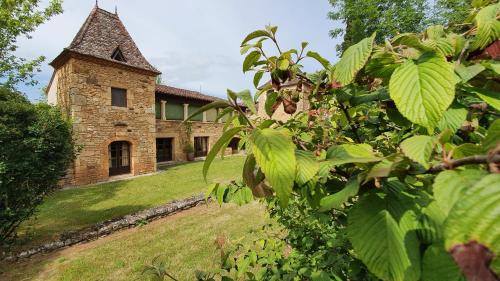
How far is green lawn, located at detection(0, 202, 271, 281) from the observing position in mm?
4977

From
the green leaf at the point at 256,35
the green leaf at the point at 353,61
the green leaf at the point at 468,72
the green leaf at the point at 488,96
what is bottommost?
the green leaf at the point at 488,96

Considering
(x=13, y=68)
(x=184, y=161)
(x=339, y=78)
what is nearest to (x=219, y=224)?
(x=339, y=78)

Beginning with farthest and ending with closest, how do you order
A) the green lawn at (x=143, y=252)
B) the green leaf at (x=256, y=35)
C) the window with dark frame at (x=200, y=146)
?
the window with dark frame at (x=200, y=146)
the green lawn at (x=143, y=252)
the green leaf at (x=256, y=35)

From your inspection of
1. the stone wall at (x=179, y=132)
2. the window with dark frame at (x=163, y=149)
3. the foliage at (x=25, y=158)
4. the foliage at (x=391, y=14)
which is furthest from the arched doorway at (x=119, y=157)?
the foliage at (x=391, y=14)

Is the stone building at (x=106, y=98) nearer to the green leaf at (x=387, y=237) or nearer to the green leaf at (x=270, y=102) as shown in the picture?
the green leaf at (x=270, y=102)

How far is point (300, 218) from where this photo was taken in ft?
12.1

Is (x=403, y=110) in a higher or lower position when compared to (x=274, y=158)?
higher

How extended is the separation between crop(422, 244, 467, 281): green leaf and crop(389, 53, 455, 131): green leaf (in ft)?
0.84

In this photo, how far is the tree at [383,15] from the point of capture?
18750mm

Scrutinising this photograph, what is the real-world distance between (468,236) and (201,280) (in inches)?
64.9

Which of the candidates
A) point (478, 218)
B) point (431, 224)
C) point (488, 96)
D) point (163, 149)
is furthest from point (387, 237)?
point (163, 149)

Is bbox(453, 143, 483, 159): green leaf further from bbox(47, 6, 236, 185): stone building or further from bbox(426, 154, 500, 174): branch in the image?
bbox(47, 6, 236, 185): stone building

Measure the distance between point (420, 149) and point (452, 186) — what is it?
0.35 feet

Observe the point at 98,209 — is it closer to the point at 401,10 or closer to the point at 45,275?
the point at 45,275
